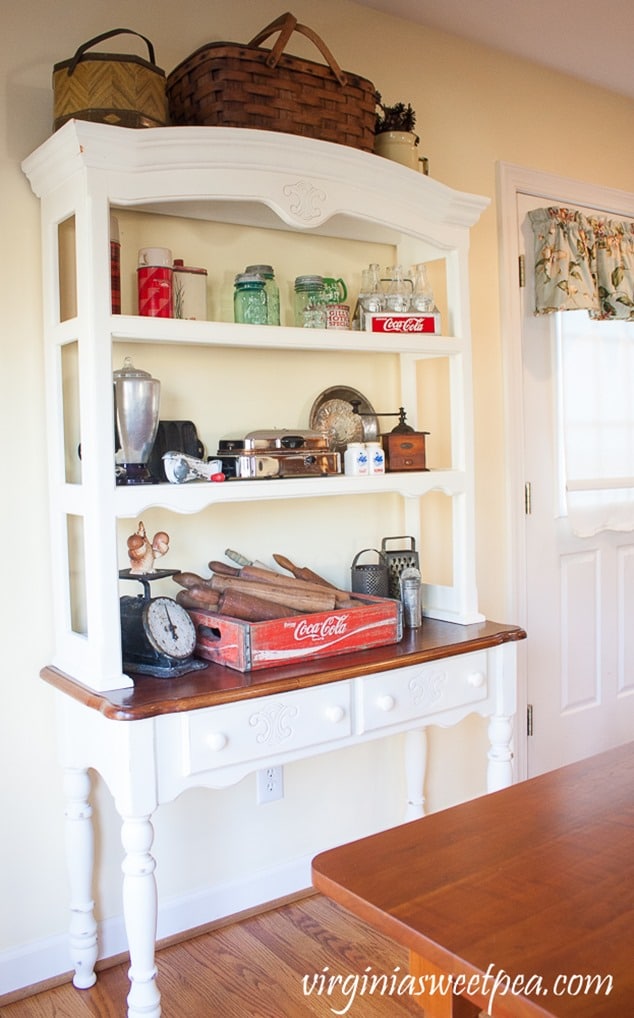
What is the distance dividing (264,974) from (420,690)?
30.8 inches

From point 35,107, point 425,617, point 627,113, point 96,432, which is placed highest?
point 627,113

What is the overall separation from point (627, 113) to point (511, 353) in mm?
1101

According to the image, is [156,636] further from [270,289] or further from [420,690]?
[270,289]

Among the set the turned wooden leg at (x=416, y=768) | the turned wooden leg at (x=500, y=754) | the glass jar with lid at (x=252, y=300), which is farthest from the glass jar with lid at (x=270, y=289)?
the turned wooden leg at (x=416, y=768)

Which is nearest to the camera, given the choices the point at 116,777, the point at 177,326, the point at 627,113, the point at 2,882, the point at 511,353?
the point at 116,777

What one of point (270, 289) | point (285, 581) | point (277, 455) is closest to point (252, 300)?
point (270, 289)

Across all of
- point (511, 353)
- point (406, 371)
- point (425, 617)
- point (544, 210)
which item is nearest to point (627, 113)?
point (544, 210)

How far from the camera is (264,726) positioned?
1999mm

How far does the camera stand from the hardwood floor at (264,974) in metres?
2.12

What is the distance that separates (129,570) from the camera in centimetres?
215

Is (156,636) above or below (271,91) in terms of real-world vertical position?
below

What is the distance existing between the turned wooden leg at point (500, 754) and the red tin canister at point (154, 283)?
1.32 m

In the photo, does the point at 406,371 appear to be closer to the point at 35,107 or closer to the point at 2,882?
the point at 35,107

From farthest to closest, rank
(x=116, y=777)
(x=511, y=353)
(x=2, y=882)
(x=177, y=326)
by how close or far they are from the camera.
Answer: (x=511, y=353) → (x=2, y=882) → (x=177, y=326) → (x=116, y=777)
